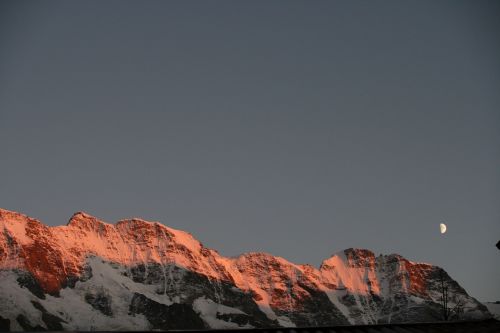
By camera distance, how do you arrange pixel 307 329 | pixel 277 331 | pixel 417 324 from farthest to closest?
pixel 417 324 < pixel 307 329 < pixel 277 331

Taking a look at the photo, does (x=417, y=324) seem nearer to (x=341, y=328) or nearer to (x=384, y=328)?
(x=384, y=328)

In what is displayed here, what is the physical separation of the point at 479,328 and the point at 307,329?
14550 mm

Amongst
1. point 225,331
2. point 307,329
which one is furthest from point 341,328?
point 225,331

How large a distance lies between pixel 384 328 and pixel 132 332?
586 inches

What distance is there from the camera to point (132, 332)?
25.5 meters

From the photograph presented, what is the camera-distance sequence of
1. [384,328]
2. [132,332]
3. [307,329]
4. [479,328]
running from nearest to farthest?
[132,332]
[307,329]
[384,328]
[479,328]

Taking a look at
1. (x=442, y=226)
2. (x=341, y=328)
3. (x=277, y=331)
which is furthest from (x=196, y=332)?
(x=442, y=226)

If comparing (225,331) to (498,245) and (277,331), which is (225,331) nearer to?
(277,331)

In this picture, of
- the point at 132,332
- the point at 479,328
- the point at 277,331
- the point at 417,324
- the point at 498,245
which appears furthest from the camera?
the point at 498,245

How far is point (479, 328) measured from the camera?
134 ft

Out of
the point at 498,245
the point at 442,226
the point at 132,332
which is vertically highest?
the point at 442,226

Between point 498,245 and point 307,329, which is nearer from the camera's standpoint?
point 307,329

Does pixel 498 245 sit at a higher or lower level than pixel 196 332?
higher

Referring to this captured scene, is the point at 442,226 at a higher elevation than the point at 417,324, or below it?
higher
